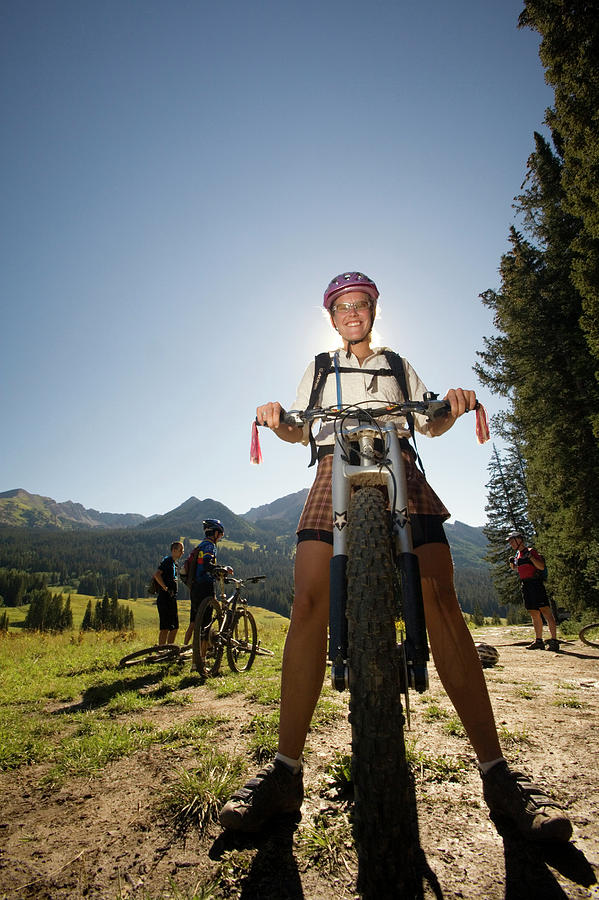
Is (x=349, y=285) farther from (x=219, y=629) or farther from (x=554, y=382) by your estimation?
(x=554, y=382)

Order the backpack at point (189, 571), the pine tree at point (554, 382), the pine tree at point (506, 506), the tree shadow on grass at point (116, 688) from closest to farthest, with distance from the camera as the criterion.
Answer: the tree shadow on grass at point (116, 688) → the backpack at point (189, 571) → the pine tree at point (554, 382) → the pine tree at point (506, 506)

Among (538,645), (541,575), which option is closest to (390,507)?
(541,575)

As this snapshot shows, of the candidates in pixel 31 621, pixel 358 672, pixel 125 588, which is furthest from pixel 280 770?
pixel 125 588

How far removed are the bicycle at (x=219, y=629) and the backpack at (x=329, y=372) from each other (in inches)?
211

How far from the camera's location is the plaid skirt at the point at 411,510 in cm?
242

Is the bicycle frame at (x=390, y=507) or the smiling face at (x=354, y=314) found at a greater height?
the smiling face at (x=354, y=314)

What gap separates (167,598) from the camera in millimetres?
9828

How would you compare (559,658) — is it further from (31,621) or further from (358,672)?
(31,621)

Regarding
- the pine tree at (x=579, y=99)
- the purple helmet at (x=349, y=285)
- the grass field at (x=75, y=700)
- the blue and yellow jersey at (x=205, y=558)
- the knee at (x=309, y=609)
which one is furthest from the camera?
the pine tree at (x=579, y=99)

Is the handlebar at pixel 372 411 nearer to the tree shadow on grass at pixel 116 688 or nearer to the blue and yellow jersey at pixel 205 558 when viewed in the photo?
the tree shadow on grass at pixel 116 688

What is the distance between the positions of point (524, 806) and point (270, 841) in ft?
4.09

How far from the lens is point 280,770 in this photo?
216 centimetres

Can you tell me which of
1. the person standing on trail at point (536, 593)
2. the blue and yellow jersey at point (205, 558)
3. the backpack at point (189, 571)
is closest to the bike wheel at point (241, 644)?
the blue and yellow jersey at point (205, 558)

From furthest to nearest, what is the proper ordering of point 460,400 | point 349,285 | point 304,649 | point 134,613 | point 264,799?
1. point 134,613
2. point 349,285
3. point 460,400
4. point 304,649
5. point 264,799
